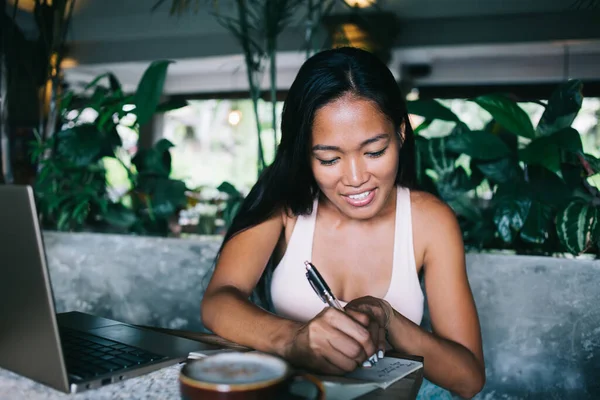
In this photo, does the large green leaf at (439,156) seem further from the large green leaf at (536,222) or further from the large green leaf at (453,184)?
the large green leaf at (536,222)

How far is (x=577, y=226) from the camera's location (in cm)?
153

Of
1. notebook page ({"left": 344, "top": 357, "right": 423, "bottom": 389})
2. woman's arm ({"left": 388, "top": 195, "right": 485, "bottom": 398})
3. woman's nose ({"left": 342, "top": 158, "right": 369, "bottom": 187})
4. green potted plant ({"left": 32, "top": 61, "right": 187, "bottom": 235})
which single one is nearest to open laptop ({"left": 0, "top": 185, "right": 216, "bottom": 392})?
notebook page ({"left": 344, "top": 357, "right": 423, "bottom": 389})

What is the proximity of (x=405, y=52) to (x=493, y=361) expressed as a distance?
5.57 m

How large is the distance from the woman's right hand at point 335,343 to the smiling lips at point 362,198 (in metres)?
0.44

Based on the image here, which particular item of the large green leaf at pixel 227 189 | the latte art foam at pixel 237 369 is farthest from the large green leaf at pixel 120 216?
the latte art foam at pixel 237 369

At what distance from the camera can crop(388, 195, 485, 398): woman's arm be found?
3.16 ft

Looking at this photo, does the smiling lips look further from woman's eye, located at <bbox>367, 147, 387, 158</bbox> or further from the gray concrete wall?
the gray concrete wall

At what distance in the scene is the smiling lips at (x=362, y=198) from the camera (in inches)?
47.0

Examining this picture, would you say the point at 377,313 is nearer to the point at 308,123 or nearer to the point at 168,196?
the point at 308,123

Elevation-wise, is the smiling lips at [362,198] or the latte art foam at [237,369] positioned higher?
the smiling lips at [362,198]

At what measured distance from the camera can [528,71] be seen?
727 centimetres

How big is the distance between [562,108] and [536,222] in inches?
13.9

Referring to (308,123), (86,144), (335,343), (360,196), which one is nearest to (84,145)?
(86,144)

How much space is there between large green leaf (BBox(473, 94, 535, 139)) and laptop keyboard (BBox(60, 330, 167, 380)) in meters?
1.29
